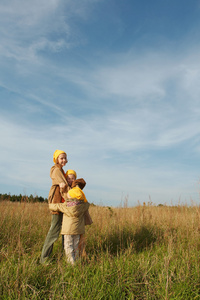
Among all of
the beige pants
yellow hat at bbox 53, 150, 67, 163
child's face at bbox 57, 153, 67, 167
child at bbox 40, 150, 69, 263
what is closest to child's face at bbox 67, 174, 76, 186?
child at bbox 40, 150, 69, 263

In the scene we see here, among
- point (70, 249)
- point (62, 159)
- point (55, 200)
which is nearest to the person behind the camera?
point (70, 249)

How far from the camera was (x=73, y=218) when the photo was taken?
4023mm

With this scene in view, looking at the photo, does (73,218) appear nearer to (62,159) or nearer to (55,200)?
(55,200)

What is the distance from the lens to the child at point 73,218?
397 centimetres

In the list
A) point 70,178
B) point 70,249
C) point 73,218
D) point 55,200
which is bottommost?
point 70,249

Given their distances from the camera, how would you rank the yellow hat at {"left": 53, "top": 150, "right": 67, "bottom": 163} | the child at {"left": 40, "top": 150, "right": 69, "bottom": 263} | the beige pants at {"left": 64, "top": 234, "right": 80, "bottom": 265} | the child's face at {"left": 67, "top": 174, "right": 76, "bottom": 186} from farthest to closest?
the yellow hat at {"left": 53, "top": 150, "right": 67, "bottom": 163}
the child's face at {"left": 67, "top": 174, "right": 76, "bottom": 186}
the child at {"left": 40, "top": 150, "right": 69, "bottom": 263}
the beige pants at {"left": 64, "top": 234, "right": 80, "bottom": 265}

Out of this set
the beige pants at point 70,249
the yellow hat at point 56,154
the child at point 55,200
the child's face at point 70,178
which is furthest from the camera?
the yellow hat at point 56,154

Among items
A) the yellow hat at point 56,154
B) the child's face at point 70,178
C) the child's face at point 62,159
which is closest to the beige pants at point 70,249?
the child's face at point 70,178

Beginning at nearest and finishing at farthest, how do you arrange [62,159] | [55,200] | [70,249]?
[70,249] → [55,200] → [62,159]

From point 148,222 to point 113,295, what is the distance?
387 centimetres

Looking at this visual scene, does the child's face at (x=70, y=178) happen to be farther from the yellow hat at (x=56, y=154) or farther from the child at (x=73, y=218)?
the yellow hat at (x=56, y=154)

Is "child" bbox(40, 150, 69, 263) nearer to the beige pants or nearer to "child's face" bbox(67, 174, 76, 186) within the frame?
"child's face" bbox(67, 174, 76, 186)

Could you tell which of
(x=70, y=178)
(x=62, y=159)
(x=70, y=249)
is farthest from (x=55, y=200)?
(x=70, y=249)

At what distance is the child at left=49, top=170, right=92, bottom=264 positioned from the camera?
397 cm
